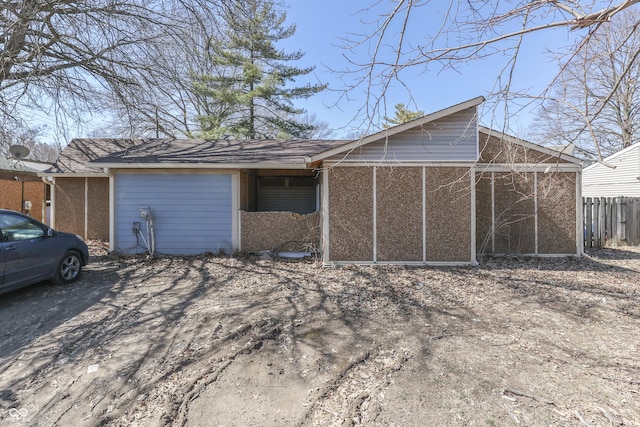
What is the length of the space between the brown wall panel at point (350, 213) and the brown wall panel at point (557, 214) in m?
4.56

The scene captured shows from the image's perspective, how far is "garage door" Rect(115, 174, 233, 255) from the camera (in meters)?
8.08

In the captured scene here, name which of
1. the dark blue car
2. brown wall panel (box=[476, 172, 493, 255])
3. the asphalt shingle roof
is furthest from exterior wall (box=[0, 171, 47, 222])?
brown wall panel (box=[476, 172, 493, 255])

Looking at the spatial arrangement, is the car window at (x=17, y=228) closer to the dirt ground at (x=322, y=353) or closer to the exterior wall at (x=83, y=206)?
the dirt ground at (x=322, y=353)

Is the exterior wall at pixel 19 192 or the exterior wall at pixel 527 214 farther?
the exterior wall at pixel 19 192

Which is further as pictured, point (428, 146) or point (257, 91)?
point (257, 91)

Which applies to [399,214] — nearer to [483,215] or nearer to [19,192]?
[483,215]

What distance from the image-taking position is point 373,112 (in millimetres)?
3762

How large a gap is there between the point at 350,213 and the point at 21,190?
15.3m

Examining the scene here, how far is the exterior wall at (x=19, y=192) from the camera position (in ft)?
41.6

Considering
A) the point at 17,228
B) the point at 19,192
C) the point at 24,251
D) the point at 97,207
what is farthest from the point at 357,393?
the point at 19,192

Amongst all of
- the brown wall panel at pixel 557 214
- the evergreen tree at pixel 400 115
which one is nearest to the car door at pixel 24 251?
the evergreen tree at pixel 400 115

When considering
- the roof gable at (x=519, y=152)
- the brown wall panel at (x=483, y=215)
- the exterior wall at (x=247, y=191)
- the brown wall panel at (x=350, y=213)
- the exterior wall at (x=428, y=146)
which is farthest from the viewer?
the exterior wall at (x=247, y=191)

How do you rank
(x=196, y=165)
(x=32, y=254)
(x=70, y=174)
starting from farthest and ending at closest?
(x=70, y=174), (x=196, y=165), (x=32, y=254)

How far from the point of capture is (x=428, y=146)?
22.6 ft
